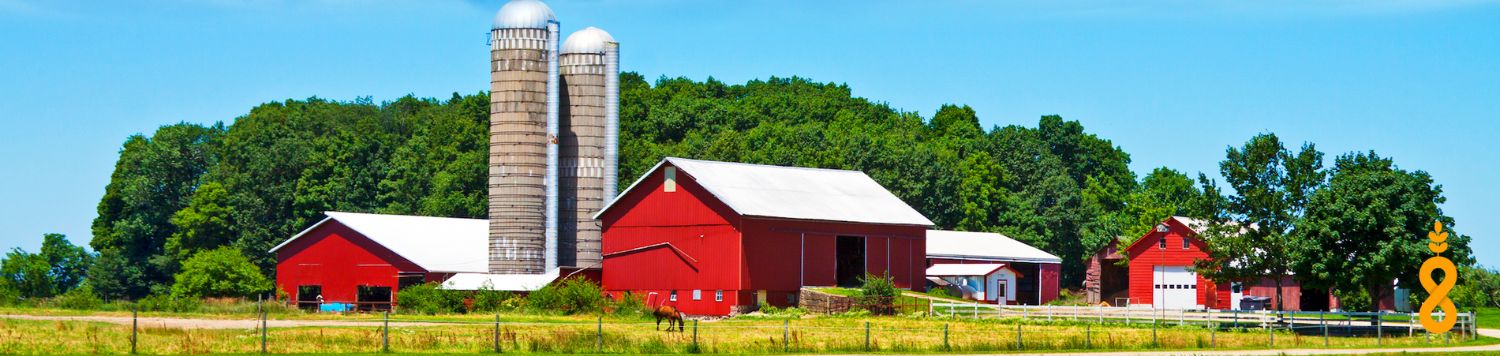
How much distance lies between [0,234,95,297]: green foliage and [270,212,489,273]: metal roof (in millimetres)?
26935

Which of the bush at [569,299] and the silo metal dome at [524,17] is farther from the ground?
the silo metal dome at [524,17]

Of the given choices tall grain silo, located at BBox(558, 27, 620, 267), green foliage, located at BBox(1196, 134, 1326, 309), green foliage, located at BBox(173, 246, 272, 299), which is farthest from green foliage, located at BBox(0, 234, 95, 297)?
green foliage, located at BBox(1196, 134, 1326, 309)

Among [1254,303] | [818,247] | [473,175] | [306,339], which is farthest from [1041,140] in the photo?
[306,339]

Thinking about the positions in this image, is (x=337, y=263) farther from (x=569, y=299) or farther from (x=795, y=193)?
(x=795, y=193)

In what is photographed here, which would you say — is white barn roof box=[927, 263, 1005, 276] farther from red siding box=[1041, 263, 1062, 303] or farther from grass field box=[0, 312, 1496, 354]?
grass field box=[0, 312, 1496, 354]

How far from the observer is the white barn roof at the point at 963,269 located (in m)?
84.5

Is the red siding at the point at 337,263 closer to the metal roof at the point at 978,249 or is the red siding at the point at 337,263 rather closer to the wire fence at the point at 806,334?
the wire fence at the point at 806,334

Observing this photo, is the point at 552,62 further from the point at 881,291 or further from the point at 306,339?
the point at 306,339

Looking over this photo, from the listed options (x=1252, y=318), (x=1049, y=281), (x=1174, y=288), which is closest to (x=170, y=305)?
(x=1252, y=318)

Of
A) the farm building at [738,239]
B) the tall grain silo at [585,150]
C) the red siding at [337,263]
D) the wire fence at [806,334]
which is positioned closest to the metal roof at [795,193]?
the farm building at [738,239]

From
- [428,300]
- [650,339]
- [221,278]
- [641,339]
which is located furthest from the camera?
[221,278]

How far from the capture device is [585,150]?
79188mm

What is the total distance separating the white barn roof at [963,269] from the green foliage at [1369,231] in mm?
27028

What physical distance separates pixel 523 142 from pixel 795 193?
11.5 m
